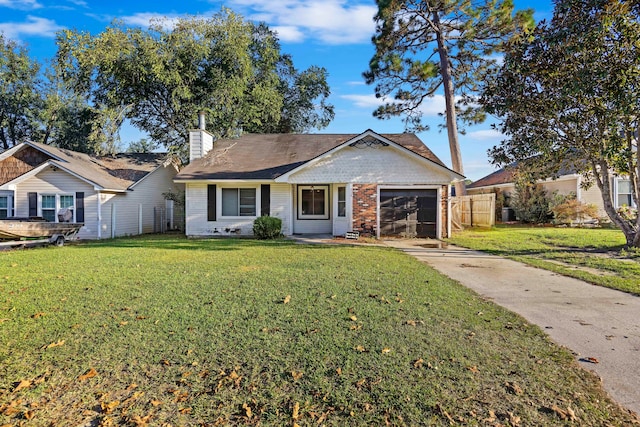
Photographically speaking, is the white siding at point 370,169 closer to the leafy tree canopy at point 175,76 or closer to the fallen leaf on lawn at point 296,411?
the leafy tree canopy at point 175,76

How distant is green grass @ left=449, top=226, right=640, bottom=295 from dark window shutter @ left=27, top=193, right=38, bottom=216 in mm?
17292

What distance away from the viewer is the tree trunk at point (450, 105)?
814 inches

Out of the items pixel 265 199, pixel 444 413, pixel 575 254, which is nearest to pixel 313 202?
pixel 265 199

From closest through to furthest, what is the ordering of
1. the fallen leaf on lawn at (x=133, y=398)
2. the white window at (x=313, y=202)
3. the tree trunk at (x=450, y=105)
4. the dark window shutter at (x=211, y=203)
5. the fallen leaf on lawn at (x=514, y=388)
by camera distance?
the fallen leaf on lawn at (x=133, y=398) → the fallen leaf on lawn at (x=514, y=388) → the dark window shutter at (x=211, y=203) → the white window at (x=313, y=202) → the tree trunk at (x=450, y=105)

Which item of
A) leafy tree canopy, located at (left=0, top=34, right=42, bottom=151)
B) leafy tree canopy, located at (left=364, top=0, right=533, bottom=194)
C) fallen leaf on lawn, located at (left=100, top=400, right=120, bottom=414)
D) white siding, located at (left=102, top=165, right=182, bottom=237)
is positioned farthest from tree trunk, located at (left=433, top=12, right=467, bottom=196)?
leafy tree canopy, located at (left=0, top=34, right=42, bottom=151)

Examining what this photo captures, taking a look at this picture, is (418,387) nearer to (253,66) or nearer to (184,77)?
(184,77)

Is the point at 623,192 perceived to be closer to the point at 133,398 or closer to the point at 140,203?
the point at 133,398

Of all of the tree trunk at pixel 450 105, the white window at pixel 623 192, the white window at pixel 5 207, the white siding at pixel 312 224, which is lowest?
the white siding at pixel 312 224

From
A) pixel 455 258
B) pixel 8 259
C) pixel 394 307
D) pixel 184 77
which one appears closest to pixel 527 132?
pixel 455 258

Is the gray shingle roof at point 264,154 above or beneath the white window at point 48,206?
above

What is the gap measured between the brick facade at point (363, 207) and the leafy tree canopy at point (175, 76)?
12.1 meters

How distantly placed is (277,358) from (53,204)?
1686 cm

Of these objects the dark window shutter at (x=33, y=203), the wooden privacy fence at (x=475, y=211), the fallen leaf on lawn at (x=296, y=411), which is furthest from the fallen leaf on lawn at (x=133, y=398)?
the wooden privacy fence at (x=475, y=211)

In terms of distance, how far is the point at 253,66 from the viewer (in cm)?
2708
